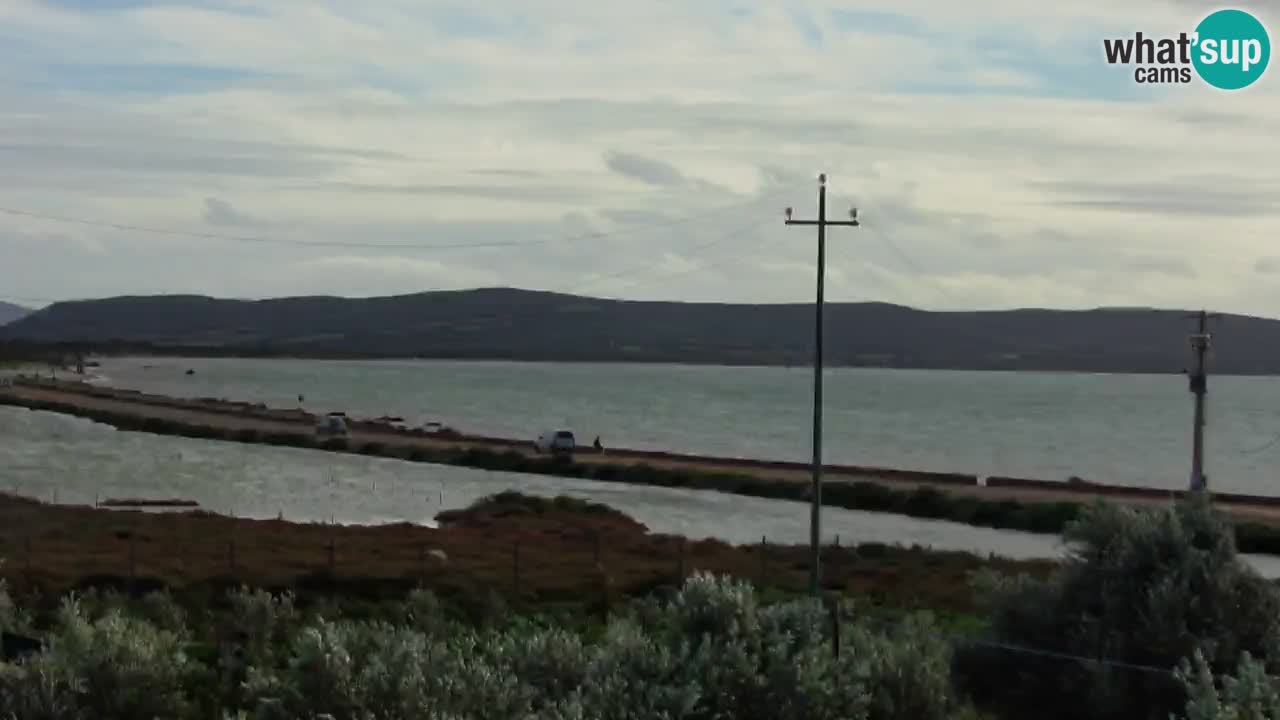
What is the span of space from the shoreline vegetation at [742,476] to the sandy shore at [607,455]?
0.09m

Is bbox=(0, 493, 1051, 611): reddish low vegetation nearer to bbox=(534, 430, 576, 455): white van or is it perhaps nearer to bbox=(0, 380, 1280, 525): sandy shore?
bbox=(0, 380, 1280, 525): sandy shore

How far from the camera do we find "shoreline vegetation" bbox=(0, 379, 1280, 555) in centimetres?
6457

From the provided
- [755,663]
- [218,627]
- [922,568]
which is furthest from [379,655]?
[922,568]

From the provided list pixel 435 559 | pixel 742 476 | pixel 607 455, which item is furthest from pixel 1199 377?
pixel 607 455

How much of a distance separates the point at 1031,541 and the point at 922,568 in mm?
15509

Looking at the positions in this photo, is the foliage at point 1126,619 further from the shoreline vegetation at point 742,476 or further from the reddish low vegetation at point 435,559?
the shoreline vegetation at point 742,476

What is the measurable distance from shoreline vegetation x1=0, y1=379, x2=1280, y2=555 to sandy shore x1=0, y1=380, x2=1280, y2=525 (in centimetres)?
9

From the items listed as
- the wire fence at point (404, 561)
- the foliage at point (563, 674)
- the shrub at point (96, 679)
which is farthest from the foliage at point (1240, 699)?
the wire fence at point (404, 561)

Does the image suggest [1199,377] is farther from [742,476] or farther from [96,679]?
[742,476]

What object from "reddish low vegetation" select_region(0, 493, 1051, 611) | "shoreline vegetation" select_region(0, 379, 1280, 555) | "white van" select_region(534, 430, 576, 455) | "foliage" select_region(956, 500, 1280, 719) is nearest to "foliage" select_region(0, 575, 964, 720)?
"foliage" select_region(956, 500, 1280, 719)

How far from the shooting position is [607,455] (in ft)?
316

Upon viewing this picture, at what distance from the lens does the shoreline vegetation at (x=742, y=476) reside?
212 feet

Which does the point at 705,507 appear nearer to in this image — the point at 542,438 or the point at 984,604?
the point at 542,438

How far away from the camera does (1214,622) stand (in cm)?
1959
